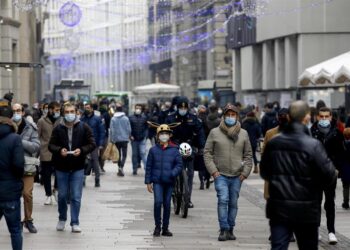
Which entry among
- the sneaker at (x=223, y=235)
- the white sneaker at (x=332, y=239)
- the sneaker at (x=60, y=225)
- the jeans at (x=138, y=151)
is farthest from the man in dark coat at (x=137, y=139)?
Answer: the white sneaker at (x=332, y=239)

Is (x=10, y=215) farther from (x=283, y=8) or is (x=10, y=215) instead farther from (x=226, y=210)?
(x=283, y=8)

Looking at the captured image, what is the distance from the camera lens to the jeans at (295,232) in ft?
32.3

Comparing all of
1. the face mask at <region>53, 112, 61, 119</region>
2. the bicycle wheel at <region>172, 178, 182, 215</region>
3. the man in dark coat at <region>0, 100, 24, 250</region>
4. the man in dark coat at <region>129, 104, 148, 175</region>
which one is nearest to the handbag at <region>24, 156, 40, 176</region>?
the man in dark coat at <region>0, 100, 24, 250</region>

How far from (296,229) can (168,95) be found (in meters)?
61.6

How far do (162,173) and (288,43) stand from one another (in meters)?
37.3

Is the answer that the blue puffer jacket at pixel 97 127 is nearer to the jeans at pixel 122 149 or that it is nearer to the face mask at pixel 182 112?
the jeans at pixel 122 149

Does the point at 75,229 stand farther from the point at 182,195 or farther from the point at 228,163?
the point at 182,195

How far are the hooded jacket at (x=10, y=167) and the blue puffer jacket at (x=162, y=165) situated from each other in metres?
3.70

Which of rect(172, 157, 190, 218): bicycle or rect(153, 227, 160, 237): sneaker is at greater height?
rect(172, 157, 190, 218): bicycle

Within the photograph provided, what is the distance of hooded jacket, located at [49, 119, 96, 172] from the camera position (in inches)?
610

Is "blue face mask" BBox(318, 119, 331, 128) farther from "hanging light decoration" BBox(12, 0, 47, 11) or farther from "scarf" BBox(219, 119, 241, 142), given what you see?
"hanging light decoration" BBox(12, 0, 47, 11)

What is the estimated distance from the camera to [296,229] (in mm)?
9875

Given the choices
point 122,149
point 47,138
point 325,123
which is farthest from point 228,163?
point 122,149

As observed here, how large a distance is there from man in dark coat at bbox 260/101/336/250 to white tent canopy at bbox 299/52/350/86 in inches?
602
